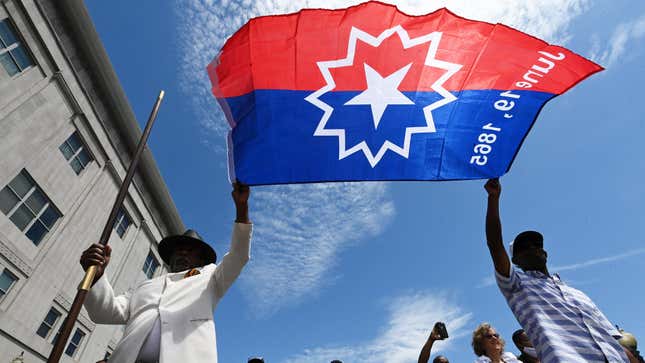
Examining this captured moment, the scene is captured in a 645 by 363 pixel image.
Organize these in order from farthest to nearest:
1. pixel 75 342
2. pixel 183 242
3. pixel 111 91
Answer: pixel 111 91 → pixel 75 342 → pixel 183 242

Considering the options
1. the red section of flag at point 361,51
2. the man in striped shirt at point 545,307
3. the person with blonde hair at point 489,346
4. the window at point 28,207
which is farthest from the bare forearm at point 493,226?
the window at point 28,207

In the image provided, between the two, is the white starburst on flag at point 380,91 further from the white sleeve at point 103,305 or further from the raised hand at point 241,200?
the white sleeve at point 103,305

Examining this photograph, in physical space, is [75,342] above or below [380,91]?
above

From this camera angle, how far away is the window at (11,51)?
1298cm

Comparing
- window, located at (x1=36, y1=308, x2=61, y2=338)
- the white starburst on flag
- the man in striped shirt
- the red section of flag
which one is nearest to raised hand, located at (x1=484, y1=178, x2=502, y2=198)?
the man in striped shirt

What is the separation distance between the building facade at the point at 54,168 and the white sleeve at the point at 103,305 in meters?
13.8

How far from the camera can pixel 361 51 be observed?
12.7ft

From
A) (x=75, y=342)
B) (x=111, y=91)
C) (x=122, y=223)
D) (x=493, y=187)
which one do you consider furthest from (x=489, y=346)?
(x=122, y=223)

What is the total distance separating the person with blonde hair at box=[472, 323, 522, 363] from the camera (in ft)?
14.5

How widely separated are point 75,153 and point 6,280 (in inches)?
262

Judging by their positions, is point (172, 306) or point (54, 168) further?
point (54, 168)

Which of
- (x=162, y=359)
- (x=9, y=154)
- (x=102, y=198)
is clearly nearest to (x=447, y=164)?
(x=162, y=359)

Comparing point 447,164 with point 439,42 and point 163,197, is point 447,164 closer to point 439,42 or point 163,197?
point 439,42

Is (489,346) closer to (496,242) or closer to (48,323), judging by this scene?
(496,242)
